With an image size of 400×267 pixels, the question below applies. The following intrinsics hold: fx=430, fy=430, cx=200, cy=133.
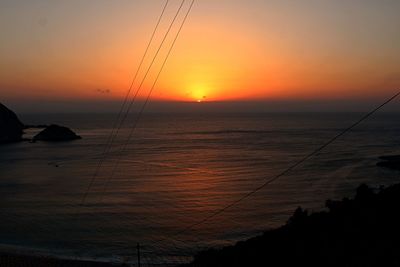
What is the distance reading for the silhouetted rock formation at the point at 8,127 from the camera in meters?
106

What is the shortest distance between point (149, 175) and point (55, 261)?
29.8 m

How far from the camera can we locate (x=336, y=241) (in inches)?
428

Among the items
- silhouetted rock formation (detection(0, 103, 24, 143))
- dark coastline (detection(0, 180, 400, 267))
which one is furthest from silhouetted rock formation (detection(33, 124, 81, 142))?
dark coastline (detection(0, 180, 400, 267))

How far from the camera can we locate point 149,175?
49.2 metres

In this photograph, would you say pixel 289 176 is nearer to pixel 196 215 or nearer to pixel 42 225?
pixel 196 215

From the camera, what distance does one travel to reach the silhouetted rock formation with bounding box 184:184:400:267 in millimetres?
9461

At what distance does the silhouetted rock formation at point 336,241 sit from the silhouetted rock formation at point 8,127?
102104 millimetres

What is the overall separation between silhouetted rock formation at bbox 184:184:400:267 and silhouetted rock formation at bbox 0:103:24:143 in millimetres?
102104

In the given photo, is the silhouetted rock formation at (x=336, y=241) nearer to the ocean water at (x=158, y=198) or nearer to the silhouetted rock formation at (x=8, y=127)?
the ocean water at (x=158, y=198)

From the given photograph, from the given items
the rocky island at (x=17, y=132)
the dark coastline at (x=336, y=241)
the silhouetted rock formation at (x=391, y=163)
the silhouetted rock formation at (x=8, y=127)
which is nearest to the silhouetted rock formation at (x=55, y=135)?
the rocky island at (x=17, y=132)

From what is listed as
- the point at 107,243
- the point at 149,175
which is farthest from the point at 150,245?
the point at 149,175

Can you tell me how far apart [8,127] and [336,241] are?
372 ft

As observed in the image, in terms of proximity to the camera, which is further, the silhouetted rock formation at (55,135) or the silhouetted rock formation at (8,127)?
the silhouetted rock formation at (8,127)

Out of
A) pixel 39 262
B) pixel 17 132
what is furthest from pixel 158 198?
pixel 17 132
